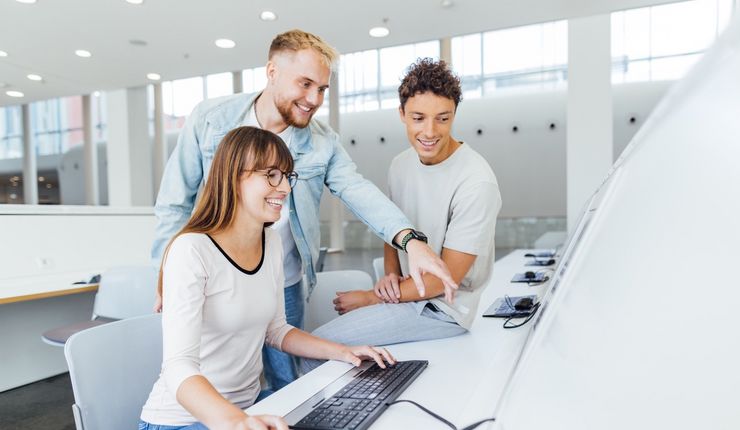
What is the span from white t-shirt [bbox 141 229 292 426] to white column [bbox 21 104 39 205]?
14519 mm

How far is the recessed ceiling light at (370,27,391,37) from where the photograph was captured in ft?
18.4

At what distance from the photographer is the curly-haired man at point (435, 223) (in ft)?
4.58

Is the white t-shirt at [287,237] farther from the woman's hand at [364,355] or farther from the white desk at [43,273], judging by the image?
the white desk at [43,273]

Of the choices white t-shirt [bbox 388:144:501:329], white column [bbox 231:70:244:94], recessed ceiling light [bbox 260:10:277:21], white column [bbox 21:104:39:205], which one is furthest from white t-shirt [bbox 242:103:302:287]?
white column [bbox 21:104:39:205]

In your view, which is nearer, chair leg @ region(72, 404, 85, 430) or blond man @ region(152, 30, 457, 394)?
chair leg @ region(72, 404, 85, 430)

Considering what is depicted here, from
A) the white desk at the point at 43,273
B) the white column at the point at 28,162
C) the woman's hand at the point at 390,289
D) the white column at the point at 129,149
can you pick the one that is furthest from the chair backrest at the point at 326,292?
the white column at the point at 28,162

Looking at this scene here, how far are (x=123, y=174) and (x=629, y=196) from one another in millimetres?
8450

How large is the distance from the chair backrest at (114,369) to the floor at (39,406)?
1596 millimetres

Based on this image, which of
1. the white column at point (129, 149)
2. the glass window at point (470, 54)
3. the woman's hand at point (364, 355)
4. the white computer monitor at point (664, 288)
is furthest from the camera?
the glass window at point (470, 54)

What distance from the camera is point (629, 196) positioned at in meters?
0.49

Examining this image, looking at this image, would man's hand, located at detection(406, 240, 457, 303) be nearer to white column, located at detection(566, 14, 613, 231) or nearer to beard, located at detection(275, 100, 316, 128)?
beard, located at detection(275, 100, 316, 128)

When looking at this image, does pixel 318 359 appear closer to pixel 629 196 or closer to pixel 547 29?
pixel 629 196

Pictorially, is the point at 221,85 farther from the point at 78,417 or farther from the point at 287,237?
the point at 78,417

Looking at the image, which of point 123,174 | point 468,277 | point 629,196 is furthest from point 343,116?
point 629,196
